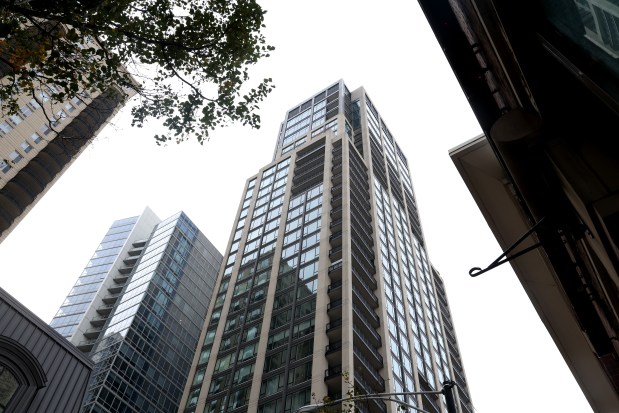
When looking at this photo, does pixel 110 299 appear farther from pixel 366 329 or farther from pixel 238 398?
pixel 366 329

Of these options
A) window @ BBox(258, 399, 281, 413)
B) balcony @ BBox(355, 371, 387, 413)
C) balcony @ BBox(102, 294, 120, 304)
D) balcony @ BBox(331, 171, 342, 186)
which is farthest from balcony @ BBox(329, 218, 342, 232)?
balcony @ BBox(102, 294, 120, 304)

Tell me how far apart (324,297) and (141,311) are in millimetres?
40742

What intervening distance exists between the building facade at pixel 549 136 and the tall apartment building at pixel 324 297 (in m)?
33.6

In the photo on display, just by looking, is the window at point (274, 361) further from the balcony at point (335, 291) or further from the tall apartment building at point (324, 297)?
the balcony at point (335, 291)

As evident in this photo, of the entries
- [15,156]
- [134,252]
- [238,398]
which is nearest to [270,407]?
[238,398]

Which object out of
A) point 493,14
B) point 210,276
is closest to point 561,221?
point 493,14

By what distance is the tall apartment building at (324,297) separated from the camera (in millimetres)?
48875

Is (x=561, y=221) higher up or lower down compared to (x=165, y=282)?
lower down

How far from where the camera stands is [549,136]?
22.1ft

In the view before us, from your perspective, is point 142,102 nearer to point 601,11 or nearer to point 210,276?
point 601,11

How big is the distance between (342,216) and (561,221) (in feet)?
194

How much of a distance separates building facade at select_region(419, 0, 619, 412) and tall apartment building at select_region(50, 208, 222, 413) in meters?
65.6

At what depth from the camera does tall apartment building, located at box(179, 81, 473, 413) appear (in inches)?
1924

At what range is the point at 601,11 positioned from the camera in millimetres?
4500
